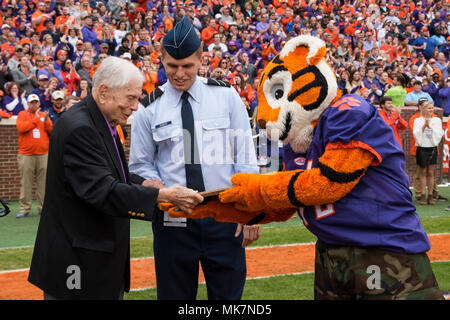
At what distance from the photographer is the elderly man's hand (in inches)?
130

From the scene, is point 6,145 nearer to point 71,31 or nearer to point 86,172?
point 71,31

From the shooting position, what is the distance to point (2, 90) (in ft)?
42.2

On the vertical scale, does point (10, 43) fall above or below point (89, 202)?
above

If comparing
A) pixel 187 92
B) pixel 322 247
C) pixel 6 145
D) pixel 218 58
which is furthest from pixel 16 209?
pixel 322 247

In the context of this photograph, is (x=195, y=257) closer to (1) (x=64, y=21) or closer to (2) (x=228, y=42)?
(1) (x=64, y=21)

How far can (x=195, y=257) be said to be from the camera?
12.6 feet

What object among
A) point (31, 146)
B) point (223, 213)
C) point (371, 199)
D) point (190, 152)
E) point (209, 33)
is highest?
point (209, 33)

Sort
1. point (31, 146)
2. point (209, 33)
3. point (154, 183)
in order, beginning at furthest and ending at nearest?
point (209, 33) < point (31, 146) < point (154, 183)

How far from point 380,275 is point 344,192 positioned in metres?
0.43

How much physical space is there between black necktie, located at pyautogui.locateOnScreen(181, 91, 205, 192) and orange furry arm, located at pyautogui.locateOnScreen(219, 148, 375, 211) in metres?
0.68

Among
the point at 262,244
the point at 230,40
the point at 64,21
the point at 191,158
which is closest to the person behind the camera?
the point at 191,158

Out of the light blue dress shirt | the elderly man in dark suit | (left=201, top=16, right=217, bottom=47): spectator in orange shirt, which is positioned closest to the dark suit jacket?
the elderly man in dark suit

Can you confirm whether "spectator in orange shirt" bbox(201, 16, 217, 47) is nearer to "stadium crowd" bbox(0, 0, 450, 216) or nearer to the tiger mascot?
"stadium crowd" bbox(0, 0, 450, 216)

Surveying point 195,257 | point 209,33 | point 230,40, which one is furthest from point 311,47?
point 230,40
